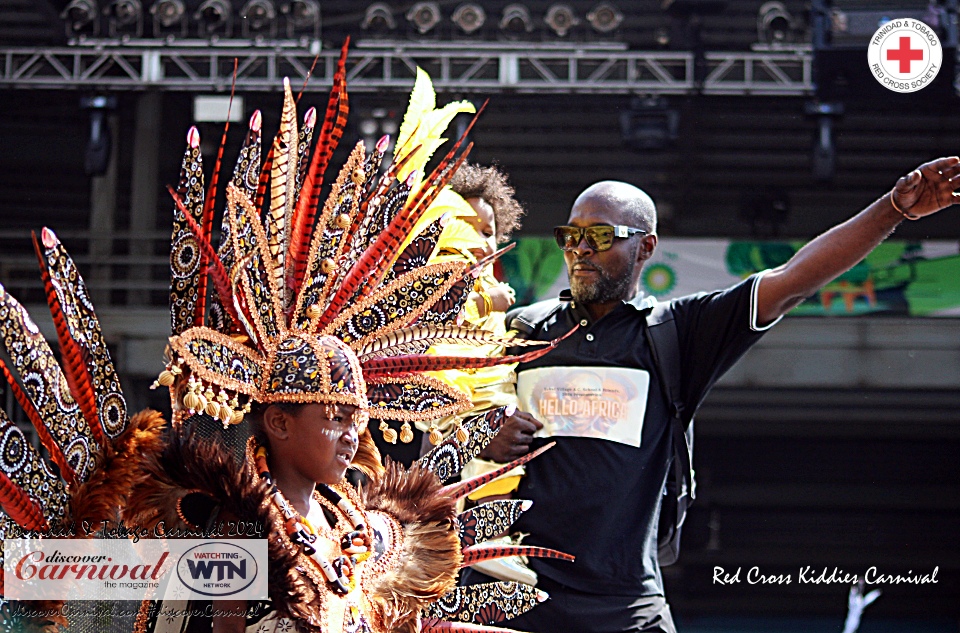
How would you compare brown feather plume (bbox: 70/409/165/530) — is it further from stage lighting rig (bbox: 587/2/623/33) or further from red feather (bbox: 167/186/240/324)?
stage lighting rig (bbox: 587/2/623/33)

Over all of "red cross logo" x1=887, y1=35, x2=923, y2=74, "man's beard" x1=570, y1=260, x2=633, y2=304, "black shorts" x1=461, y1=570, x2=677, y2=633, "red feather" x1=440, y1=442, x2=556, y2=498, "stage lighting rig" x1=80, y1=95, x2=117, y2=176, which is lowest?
"black shorts" x1=461, y1=570, x2=677, y2=633

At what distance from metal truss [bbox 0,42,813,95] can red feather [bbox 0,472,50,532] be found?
17.0 feet

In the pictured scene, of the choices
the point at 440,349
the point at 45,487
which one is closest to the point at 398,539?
the point at 440,349

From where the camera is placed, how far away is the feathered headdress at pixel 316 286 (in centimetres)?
202

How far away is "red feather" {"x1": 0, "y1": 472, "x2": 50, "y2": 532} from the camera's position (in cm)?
190

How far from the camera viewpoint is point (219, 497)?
1.95 meters

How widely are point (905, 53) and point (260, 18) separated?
155 inches

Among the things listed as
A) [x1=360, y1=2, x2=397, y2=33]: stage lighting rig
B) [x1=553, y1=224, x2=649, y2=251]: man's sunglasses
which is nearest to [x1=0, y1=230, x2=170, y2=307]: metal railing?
[x1=360, y1=2, x2=397, y2=33]: stage lighting rig

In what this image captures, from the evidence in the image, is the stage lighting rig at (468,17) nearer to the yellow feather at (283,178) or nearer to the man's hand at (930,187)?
the man's hand at (930,187)

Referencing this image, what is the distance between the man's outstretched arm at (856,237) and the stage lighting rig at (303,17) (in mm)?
5202

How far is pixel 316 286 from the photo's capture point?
83.9 inches

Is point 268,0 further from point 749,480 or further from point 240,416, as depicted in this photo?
point 240,416

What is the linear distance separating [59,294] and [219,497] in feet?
1.44

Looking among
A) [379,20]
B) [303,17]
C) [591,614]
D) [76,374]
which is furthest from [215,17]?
[76,374]
